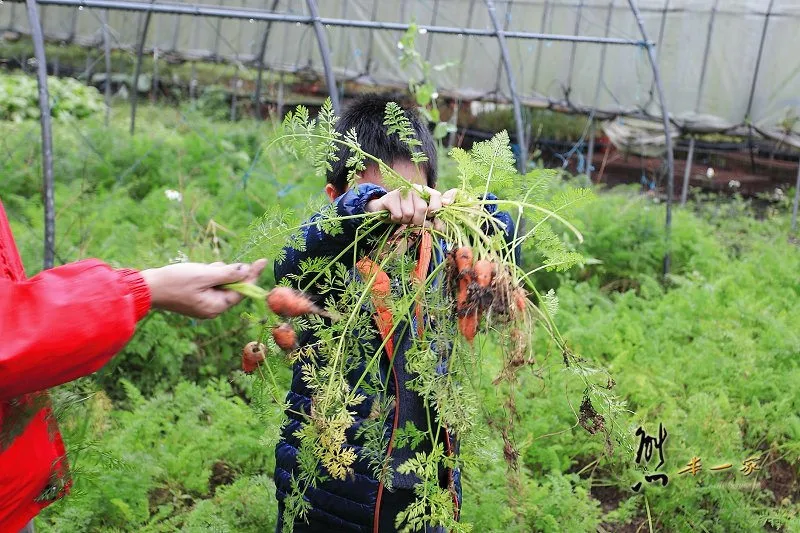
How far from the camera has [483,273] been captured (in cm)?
153

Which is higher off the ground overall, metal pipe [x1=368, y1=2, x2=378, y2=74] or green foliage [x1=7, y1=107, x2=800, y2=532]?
metal pipe [x1=368, y1=2, x2=378, y2=74]

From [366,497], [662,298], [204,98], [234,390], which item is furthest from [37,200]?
[204,98]

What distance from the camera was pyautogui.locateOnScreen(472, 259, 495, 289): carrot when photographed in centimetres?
153

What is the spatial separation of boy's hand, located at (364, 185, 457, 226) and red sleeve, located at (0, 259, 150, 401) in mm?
534

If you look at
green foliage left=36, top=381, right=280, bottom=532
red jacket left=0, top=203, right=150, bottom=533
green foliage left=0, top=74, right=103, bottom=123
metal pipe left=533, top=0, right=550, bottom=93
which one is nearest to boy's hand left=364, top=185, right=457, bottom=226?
red jacket left=0, top=203, right=150, bottom=533

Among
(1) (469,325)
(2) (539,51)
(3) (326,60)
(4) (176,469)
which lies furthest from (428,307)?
(2) (539,51)

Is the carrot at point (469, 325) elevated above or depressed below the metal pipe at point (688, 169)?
above

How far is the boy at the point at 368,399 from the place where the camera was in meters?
1.84

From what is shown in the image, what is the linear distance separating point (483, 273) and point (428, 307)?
166mm

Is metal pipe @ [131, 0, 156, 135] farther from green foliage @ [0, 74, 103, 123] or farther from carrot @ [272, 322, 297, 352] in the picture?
carrot @ [272, 322, 297, 352]

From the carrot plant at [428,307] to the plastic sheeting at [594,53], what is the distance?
274 inches

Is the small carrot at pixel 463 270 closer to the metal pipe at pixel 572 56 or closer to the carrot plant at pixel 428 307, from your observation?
the carrot plant at pixel 428 307

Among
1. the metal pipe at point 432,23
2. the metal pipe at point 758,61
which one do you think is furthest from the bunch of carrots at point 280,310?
the metal pipe at point 432,23

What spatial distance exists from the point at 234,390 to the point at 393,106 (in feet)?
8.54
